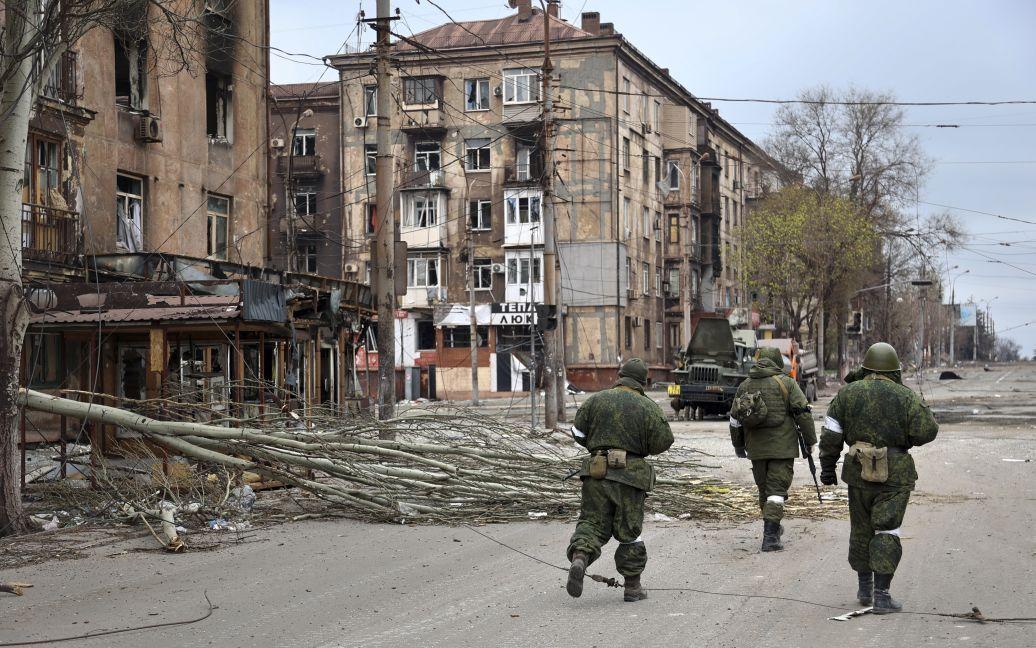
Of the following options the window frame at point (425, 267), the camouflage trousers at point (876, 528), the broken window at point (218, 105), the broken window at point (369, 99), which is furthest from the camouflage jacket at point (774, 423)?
→ the broken window at point (369, 99)

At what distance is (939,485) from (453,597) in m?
9.68

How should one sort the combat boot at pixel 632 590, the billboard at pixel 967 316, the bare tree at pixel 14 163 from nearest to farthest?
the combat boot at pixel 632 590 → the bare tree at pixel 14 163 → the billboard at pixel 967 316

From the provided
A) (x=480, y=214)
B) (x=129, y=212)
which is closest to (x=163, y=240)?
(x=129, y=212)

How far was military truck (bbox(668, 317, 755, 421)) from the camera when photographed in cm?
3322

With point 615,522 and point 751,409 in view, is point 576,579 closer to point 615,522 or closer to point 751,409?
point 615,522

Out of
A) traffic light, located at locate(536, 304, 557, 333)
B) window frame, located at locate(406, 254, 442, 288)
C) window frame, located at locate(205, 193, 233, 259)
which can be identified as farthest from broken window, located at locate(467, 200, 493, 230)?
window frame, located at locate(205, 193, 233, 259)

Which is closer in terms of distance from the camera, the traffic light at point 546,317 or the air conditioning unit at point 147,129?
the air conditioning unit at point 147,129

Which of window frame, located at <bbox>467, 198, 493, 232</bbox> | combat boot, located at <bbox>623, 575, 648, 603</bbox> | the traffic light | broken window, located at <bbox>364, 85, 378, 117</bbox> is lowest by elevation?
combat boot, located at <bbox>623, 575, 648, 603</bbox>

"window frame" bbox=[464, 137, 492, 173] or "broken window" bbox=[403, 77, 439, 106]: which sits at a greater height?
"broken window" bbox=[403, 77, 439, 106]

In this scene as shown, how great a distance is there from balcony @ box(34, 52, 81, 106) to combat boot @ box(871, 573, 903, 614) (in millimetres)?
17762

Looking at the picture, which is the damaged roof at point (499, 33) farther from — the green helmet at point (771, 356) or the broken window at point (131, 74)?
the green helmet at point (771, 356)

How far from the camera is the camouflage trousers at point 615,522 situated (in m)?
7.91

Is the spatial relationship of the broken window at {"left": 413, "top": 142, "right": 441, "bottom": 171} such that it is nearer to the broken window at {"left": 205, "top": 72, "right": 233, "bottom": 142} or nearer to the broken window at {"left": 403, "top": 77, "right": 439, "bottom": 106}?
the broken window at {"left": 403, "top": 77, "right": 439, "bottom": 106}

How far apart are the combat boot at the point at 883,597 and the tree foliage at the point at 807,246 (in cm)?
5047
